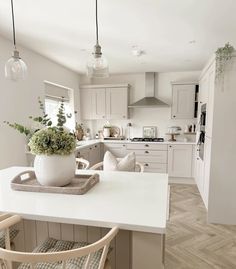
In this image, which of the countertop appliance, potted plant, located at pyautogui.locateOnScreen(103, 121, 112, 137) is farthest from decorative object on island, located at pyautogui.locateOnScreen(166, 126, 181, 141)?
potted plant, located at pyautogui.locateOnScreen(103, 121, 112, 137)

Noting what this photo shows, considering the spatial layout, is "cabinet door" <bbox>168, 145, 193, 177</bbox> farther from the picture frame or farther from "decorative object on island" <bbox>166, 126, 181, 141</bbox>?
the picture frame

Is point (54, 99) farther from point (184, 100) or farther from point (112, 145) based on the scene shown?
point (184, 100)

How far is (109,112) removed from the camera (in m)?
4.99

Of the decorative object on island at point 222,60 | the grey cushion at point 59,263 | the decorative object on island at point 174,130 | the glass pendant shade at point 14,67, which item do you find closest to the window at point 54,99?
the glass pendant shade at point 14,67

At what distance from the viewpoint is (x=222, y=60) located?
2.45 meters

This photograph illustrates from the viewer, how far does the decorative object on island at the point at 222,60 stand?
2.39 metres

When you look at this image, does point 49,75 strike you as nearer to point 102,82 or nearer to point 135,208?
point 102,82

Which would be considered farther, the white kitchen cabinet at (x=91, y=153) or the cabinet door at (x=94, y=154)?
the cabinet door at (x=94, y=154)

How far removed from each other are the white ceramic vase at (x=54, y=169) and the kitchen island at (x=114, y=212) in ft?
0.35

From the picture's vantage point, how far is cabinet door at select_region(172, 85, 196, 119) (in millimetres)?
4484

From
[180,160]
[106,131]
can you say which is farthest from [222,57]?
[106,131]

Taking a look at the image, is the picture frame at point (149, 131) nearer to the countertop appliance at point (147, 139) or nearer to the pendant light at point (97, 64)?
the countertop appliance at point (147, 139)

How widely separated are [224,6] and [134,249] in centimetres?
224

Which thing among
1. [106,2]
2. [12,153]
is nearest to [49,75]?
[12,153]
